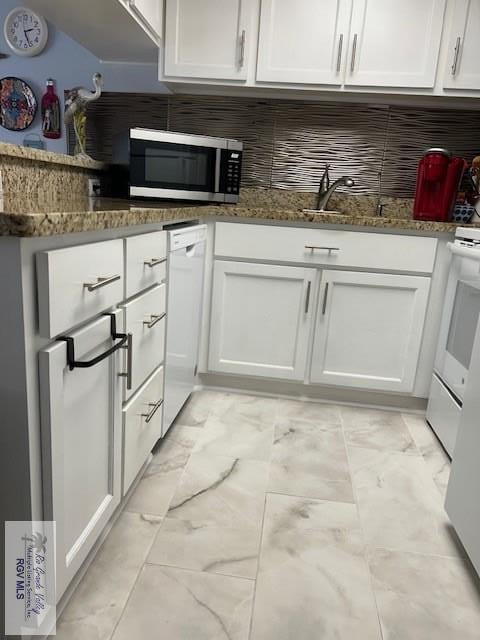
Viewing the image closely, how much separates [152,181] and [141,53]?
0.82 metres

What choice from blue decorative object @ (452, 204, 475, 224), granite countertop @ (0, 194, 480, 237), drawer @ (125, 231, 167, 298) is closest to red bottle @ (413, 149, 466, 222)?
blue decorative object @ (452, 204, 475, 224)

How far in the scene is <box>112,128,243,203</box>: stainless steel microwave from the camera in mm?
1935

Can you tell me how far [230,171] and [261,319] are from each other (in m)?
0.69

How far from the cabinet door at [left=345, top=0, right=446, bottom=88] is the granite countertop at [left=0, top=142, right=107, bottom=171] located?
127cm

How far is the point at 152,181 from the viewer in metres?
1.98

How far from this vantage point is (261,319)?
2.15 m

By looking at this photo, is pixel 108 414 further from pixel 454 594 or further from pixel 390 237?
pixel 390 237

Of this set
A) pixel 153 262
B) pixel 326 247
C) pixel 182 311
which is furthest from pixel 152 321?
pixel 326 247

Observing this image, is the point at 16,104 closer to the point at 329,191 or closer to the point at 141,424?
the point at 329,191

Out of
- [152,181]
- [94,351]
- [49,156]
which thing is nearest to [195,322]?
[152,181]

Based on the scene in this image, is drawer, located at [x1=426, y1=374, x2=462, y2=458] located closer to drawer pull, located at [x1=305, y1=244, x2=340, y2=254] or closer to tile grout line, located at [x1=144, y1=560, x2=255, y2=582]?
drawer pull, located at [x1=305, y1=244, x2=340, y2=254]

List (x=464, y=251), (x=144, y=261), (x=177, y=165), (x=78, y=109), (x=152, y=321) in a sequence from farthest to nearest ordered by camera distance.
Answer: (x=78, y=109) → (x=177, y=165) → (x=464, y=251) → (x=152, y=321) → (x=144, y=261)

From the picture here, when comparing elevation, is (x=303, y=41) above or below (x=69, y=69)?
above

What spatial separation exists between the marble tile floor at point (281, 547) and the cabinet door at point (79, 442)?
0.16 m
